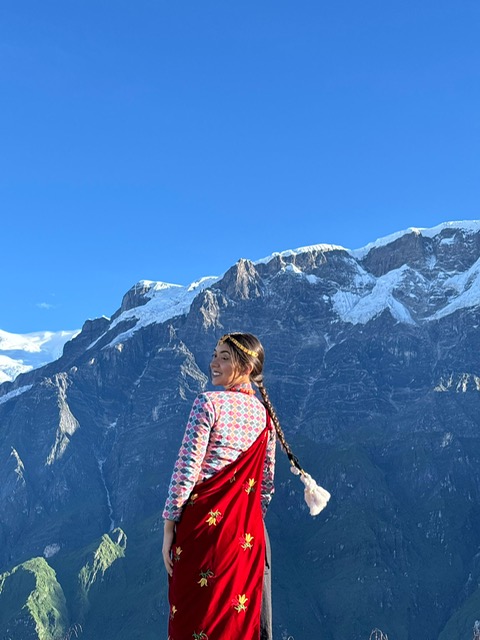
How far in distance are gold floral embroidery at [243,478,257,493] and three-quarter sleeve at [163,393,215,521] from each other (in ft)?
2.40

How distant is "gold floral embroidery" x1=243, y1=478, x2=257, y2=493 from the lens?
38.9ft

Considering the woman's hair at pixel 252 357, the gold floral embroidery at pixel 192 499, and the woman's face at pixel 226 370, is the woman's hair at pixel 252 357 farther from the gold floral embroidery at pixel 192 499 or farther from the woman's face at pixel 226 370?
the gold floral embroidery at pixel 192 499

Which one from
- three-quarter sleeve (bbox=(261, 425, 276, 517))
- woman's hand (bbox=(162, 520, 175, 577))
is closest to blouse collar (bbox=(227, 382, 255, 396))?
three-quarter sleeve (bbox=(261, 425, 276, 517))

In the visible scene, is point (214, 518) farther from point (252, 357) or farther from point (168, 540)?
point (252, 357)

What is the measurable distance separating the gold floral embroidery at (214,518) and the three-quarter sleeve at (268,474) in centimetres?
127

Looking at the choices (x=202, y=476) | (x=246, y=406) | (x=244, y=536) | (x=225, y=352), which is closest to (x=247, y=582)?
(x=244, y=536)

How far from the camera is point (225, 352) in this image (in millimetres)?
12367

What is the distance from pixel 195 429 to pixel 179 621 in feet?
7.85

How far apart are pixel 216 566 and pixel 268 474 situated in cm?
184

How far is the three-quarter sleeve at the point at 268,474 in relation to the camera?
493 inches

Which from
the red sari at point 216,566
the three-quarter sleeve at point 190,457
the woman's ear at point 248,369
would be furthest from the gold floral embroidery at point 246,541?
the woman's ear at point 248,369

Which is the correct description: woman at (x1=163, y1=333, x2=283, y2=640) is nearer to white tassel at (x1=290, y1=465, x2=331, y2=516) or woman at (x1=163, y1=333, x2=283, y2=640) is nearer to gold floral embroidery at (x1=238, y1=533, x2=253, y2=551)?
gold floral embroidery at (x1=238, y1=533, x2=253, y2=551)

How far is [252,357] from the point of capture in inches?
485

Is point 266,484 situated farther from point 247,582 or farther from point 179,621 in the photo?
point 179,621
